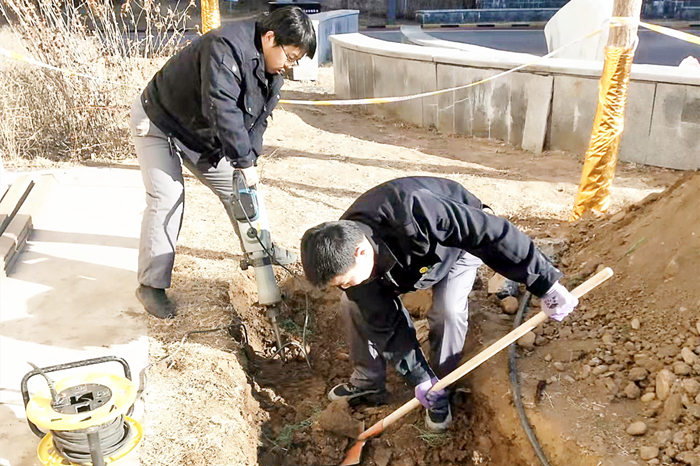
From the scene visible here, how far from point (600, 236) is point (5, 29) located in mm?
7936

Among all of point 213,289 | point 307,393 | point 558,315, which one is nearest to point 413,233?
point 558,315

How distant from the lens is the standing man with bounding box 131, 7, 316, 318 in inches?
123

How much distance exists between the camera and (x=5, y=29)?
8.45 m

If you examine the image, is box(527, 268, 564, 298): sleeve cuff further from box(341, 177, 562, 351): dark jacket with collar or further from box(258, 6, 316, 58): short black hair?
box(258, 6, 316, 58): short black hair

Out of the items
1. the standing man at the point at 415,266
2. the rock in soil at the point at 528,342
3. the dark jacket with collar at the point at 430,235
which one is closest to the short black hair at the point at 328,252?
the standing man at the point at 415,266

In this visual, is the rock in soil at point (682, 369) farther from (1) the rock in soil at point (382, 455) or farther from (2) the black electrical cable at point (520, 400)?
(1) the rock in soil at point (382, 455)

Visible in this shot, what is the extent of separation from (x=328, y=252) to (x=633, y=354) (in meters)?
1.62

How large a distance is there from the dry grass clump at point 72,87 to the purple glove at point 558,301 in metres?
5.06

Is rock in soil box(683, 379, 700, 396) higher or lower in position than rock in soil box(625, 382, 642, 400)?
higher

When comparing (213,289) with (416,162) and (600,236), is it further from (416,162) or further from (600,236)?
(416,162)

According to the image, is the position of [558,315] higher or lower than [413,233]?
lower

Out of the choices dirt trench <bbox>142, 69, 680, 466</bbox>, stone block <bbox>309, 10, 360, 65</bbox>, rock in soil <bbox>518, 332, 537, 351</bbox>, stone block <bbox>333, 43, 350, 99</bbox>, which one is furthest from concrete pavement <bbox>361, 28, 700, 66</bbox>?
rock in soil <bbox>518, 332, 537, 351</bbox>

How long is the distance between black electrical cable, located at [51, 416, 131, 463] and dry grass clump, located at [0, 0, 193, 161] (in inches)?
186

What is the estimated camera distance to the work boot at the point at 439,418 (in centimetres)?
311
